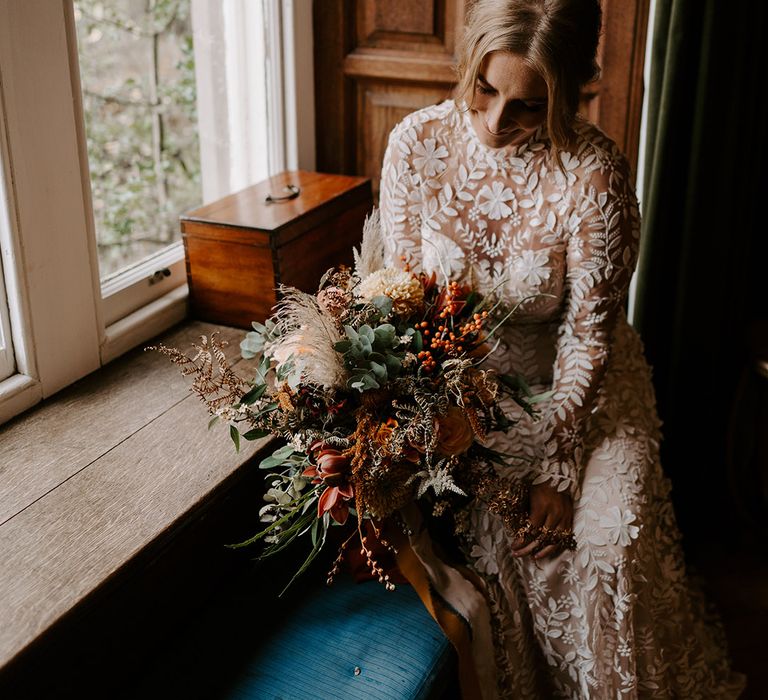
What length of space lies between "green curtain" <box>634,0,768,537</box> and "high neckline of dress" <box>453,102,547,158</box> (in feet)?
1.70

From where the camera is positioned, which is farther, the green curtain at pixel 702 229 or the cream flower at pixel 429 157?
the green curtain at pixel 702 229

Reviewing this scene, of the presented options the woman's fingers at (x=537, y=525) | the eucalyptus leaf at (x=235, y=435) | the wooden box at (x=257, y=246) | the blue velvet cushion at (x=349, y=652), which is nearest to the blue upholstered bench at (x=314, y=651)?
the blue velvet cushion at (x=349, y=652)

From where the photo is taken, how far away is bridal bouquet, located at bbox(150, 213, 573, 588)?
4.79 feet

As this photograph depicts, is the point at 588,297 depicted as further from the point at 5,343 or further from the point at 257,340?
the point at 5,343

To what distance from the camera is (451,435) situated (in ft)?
4.84

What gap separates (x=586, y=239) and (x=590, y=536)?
557 mm

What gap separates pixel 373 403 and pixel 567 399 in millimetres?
466

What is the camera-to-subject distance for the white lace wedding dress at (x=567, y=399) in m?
1.69

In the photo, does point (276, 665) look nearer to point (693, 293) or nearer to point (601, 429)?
point (601, 429)

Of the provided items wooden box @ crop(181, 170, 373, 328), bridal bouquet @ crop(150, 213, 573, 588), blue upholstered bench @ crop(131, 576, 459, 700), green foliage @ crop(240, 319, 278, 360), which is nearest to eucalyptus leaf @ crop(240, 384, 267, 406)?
bridal bouquet @ crop(150, 213, 573, 588)

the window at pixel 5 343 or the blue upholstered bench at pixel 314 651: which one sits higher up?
the window at pixel 5 343

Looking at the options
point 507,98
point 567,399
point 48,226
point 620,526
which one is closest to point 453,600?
point 620,526

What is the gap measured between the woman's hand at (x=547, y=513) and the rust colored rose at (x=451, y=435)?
0.98ft

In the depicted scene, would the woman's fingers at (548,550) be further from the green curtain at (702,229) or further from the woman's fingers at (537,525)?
the green curtain at (702,229)
